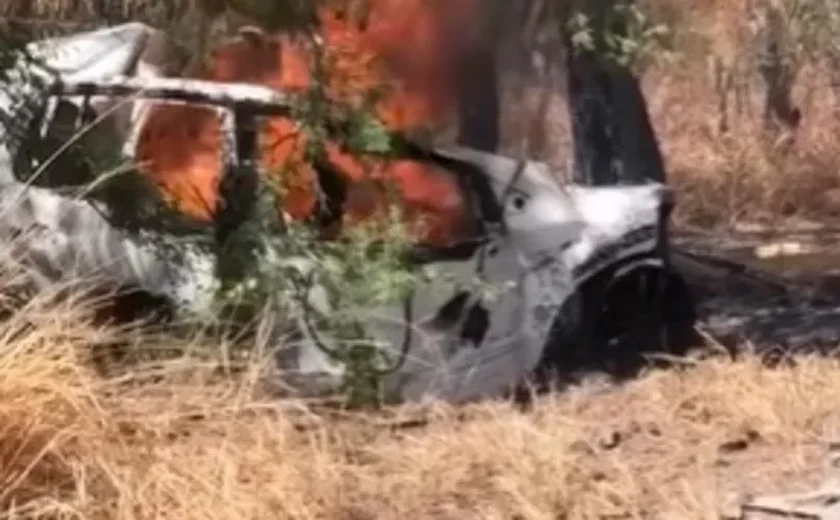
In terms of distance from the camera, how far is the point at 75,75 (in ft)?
16.5

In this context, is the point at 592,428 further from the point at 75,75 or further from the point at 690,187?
the point at 75,75

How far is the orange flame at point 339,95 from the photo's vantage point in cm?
502

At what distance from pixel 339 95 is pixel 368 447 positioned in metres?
0.93

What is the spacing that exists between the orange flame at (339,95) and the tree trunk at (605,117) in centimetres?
34

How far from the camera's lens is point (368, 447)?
4.78 metres

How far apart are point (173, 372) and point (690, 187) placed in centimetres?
150

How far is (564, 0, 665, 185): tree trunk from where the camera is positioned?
5.16 meters

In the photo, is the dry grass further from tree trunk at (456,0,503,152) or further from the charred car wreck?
tree trunk at (456,0,503,152)

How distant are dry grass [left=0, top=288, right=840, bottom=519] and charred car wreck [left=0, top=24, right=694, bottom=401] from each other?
15 cm

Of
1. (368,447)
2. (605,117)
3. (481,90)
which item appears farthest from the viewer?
(605,117)

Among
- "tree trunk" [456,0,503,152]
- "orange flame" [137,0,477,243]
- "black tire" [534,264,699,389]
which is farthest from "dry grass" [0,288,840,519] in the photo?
"tree trunk" [456,0,503,152]

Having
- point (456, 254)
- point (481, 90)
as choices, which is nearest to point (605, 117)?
point (481, 90)

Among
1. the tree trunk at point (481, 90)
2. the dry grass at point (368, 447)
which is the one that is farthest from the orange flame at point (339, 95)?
the dry grass at point (368, 447)

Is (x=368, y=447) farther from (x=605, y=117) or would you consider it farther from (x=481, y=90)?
(x=605, y=117)
